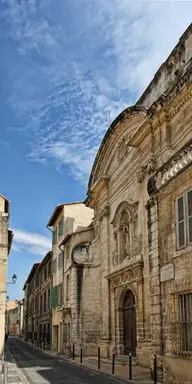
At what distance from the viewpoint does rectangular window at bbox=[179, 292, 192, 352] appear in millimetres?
10195

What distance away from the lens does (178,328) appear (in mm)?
10680

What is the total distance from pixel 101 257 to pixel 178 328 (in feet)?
44.7

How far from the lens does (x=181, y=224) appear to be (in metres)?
11.1

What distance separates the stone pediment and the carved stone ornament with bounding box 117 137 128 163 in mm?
5027

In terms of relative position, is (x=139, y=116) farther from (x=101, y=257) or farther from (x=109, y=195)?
(x=101, y=257)

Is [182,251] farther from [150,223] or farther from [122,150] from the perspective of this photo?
[122,150]

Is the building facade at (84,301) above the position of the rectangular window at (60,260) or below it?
below

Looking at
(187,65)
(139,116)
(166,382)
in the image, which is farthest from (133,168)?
(166,382)

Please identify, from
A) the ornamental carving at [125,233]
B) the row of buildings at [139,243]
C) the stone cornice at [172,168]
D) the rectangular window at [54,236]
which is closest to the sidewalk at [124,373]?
the row of buildings at [139,243]

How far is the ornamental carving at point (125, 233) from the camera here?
63.4 ft

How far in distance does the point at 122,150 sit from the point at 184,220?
36.6 ft

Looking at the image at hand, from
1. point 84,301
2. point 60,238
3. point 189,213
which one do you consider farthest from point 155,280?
point 60,238

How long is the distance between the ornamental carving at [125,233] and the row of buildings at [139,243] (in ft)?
0.15

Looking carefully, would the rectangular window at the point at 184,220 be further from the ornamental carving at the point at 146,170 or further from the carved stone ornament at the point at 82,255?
the carved stone ornament at the point at 82,255
